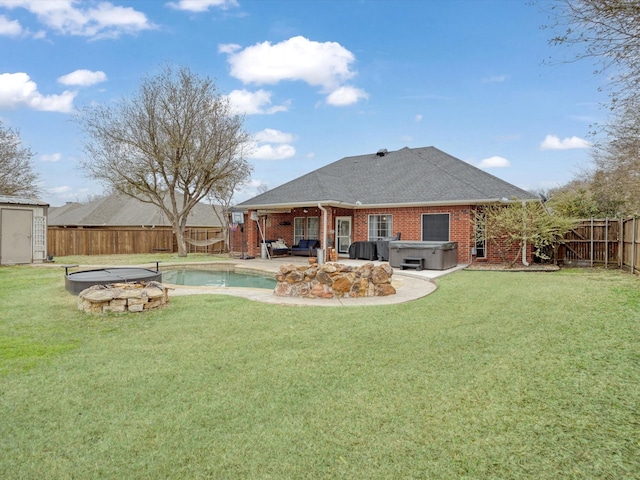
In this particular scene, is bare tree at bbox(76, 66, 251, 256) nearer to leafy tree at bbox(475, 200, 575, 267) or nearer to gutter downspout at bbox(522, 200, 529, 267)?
leafy tree at bbox(475, 200, 575, 267)

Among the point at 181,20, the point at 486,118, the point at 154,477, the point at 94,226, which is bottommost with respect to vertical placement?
the point at 154,477

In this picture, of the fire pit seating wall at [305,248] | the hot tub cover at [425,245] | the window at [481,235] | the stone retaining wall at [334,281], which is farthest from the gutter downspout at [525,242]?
the fire pit seating wall at [305,248]

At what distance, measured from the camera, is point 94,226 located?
1171 inches

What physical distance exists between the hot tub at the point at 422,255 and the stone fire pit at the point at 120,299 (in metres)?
7.68

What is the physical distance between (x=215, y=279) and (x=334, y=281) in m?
5.47

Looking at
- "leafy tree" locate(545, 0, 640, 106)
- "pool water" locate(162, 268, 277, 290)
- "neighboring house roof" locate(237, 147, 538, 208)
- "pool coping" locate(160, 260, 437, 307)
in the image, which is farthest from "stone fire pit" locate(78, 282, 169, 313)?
"neighboring house roof" locate(237, 147, 538, 208)

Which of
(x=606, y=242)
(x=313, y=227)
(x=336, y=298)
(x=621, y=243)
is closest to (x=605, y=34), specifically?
(x=336, y=298)

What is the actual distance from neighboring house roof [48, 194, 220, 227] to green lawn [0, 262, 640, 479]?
82.9ft

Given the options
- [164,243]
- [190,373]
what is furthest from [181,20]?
[164,243]

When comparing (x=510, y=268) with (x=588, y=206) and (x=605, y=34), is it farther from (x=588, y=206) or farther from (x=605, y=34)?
(x=605, y=34)

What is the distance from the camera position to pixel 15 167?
830 inches

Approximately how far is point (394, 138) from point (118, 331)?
63.7ft

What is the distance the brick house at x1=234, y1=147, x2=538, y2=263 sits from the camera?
45.6ft

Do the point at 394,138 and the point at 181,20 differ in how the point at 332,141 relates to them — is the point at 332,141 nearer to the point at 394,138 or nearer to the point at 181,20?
the point at 394,138
